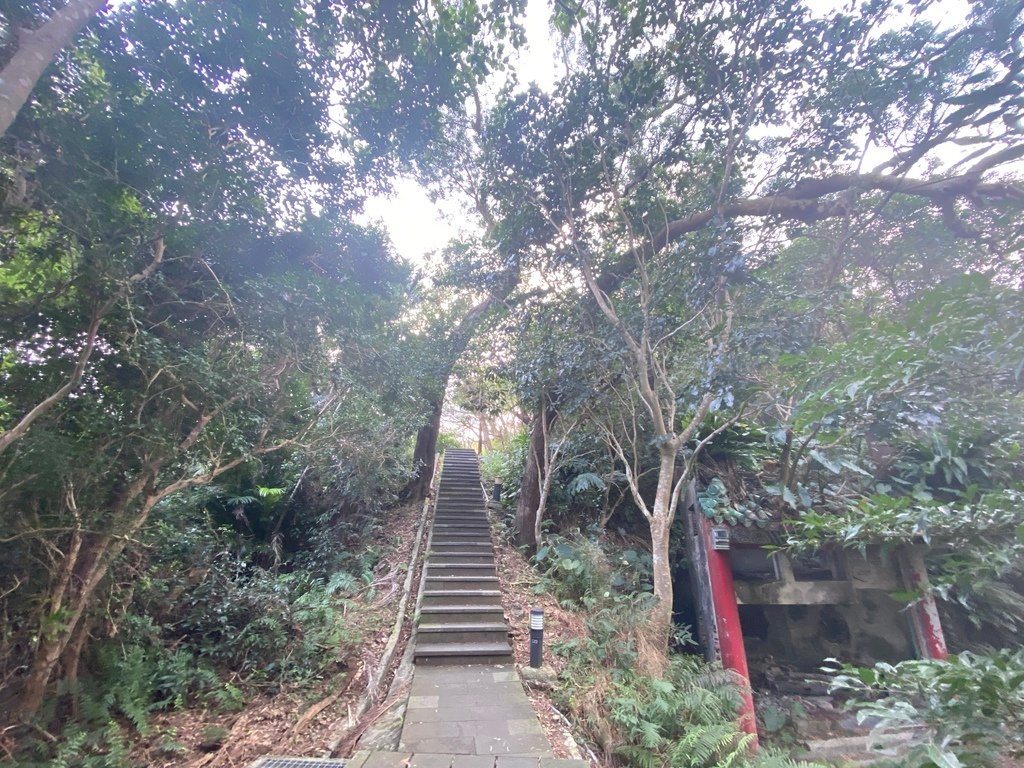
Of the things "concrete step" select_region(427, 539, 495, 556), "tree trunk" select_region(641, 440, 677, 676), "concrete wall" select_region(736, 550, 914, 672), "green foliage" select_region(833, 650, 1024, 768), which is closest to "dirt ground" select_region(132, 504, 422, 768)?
"concrete step" select_region(427, 539, 495, 556)

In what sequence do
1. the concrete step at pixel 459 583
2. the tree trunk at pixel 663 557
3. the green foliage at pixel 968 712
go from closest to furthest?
the green foliage at pixel 968 712 < the tree trunk at pixel 663 557 < the concrete step at pixel 459 583

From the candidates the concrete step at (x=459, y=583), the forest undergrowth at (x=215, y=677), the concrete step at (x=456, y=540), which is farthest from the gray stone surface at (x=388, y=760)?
the concrete step at (x=456, y=540)

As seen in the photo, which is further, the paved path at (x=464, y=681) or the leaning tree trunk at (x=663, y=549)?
the leaning tree trunk at (x=663, y=549)

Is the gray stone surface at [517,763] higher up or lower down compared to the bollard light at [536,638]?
lower down

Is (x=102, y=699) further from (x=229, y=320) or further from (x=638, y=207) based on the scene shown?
(x=638, y=207)

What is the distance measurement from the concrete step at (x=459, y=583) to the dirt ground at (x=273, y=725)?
101 centimetres

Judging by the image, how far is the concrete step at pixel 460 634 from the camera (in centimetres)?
594

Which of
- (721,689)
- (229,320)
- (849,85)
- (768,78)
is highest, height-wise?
(768,78)

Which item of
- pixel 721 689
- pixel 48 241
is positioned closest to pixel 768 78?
pixel 721 689

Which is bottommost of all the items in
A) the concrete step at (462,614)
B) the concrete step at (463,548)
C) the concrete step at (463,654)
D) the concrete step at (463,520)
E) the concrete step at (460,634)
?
the concrete step at (463,654)

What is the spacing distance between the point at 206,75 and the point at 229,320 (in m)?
2.64

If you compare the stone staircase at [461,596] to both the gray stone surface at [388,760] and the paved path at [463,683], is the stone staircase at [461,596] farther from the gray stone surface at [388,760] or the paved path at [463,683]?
the gray stone surface at [388,760]

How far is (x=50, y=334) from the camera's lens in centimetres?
411

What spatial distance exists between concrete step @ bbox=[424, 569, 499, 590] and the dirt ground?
1.01 meters
